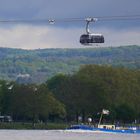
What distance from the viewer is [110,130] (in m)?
163

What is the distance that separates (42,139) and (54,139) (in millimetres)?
2069

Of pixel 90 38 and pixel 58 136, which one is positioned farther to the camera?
pixel 58 136

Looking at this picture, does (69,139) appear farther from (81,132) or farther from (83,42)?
(83,42)

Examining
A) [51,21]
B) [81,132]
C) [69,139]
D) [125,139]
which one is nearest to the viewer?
[51,21]

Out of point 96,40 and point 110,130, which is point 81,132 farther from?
point 96,40

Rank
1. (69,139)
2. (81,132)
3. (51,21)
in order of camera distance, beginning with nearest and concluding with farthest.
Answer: (51,21), (69,139), (81,132)

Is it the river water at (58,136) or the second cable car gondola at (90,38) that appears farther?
the river water at (58,136)

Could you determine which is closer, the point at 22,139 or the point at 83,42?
the point at 83,42

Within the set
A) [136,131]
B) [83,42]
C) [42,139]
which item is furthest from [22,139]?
[83,42]

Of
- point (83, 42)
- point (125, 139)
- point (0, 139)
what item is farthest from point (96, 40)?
point (125, 139)

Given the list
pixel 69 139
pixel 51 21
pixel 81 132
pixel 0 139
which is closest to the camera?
pixel 51 21

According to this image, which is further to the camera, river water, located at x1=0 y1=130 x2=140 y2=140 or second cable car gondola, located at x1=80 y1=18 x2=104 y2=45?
river water, located at x1=0 y1=130 x2=140 y2=140

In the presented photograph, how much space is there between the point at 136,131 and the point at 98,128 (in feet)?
33.1

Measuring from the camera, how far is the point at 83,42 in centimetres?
5678
